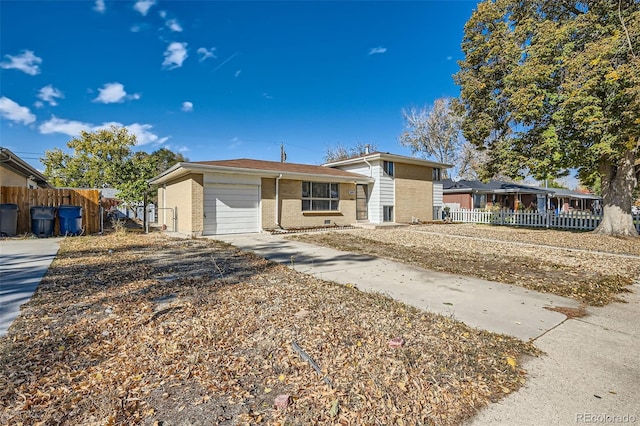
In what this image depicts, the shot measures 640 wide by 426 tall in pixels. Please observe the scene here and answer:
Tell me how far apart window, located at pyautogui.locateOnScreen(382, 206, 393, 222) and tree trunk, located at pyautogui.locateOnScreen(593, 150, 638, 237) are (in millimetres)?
9085

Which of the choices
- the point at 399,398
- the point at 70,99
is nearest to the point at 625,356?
the point at 399,398

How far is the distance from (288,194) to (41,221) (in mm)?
9318

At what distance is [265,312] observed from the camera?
360 centimetres

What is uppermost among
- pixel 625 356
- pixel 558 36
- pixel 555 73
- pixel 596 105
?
pixel 558 36

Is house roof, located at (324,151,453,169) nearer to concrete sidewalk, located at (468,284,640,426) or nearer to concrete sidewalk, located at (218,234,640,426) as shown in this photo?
concrete sidewalk, located at (218,234,640,426)

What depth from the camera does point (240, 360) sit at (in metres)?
2.55

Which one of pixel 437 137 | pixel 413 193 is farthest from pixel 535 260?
pixel 437 137

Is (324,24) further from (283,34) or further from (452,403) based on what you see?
(452,403)

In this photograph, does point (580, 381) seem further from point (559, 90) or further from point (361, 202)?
point (361, 202)

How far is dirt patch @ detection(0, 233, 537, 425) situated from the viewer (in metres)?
1.97

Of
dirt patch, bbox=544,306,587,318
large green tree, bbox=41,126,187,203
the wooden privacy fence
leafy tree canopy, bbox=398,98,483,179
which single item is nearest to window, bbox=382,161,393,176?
dirt patch, bbox=544,306,587,318

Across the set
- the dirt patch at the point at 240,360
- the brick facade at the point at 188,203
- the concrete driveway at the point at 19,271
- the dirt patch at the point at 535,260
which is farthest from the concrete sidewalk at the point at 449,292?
the brick facade at the point at 188,203

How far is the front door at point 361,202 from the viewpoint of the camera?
1709 centimetres

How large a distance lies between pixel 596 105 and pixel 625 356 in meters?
11.0
